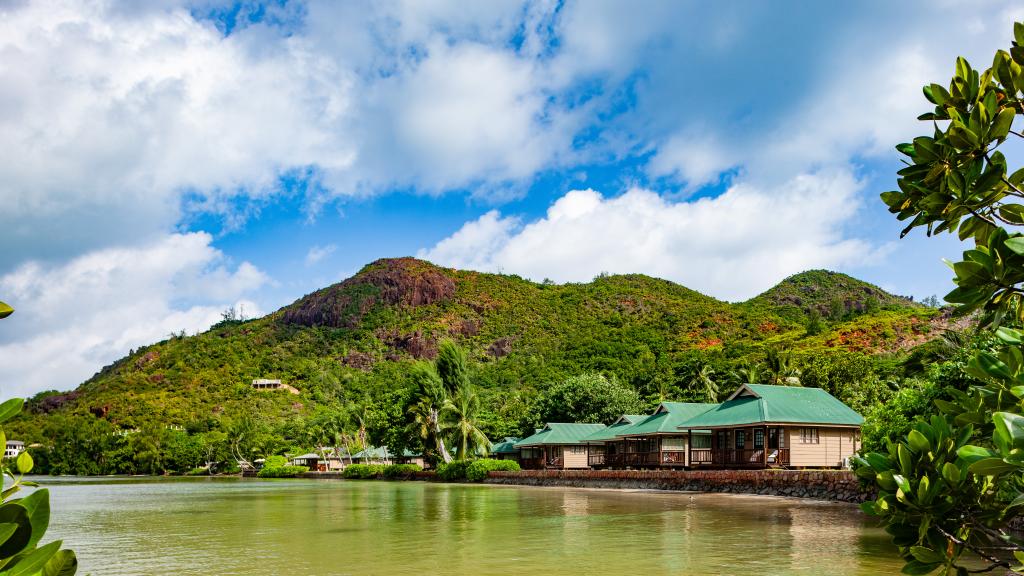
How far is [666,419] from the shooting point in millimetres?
41312

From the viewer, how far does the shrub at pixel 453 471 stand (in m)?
51.5

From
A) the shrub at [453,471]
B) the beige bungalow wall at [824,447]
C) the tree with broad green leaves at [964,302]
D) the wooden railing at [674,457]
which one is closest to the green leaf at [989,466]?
the tree with broad green leaves at [964,302]

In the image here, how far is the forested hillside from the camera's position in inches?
2655

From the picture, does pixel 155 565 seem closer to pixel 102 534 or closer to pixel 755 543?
pixel 102 534

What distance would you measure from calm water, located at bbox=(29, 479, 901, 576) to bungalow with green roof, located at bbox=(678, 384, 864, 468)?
539 centimetres

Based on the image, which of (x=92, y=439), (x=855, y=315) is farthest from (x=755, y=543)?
(x=92, y=439)

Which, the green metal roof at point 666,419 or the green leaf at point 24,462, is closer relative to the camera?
the green leaf at point 24,462

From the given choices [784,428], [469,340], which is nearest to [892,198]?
[784,428]

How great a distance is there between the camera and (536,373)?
96250 mm

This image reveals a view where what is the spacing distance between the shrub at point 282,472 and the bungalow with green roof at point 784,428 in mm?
51476

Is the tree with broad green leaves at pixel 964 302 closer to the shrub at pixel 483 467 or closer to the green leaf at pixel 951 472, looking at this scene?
the green leaf at pixel 951 472

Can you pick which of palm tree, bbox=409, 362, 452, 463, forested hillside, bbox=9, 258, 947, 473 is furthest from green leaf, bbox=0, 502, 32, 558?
palm tree, bbox=409, 362, 452, 463

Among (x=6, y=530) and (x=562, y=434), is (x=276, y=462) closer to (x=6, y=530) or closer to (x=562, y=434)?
(x=562, y=434)

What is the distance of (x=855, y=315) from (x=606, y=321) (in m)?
38.9
